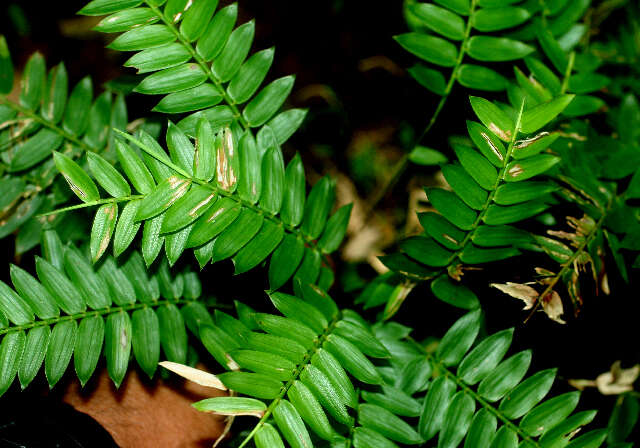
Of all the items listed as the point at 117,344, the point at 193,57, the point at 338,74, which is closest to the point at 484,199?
the point at 193,57

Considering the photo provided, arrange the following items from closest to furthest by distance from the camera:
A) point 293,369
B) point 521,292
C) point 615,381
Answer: point 293,369, point 521,292, point 615,381

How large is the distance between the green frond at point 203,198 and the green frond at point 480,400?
407 millimetres

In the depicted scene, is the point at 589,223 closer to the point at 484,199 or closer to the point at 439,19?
the point at 484,199

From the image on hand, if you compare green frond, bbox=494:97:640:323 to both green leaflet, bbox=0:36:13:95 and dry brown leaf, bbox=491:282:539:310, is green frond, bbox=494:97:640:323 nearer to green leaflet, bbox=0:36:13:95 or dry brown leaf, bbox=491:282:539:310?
dry brown leaf, bbox=491:282:539:310

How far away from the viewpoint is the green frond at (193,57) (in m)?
1.24

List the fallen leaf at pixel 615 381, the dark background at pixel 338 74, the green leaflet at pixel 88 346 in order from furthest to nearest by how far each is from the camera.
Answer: the dark background at pixel 338 74 → the fallen leaf at pixel 615 381 → the green leaflet at pixel 88 346

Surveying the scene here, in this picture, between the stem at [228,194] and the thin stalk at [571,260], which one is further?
the thin stalk at [571,260]

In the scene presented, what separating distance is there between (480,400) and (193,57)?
1.13m

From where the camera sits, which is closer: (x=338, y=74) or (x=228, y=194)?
(x=228, y=194)

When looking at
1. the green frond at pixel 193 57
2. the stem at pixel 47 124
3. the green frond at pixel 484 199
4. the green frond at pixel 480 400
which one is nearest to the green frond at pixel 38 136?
the stem at pixel 47 124

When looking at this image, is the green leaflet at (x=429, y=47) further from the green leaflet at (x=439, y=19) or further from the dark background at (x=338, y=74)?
the dark background at (x=338, y=74)

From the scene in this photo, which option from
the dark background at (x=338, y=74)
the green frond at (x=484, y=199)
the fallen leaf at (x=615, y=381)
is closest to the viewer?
the green frond at (x=484, y=199)

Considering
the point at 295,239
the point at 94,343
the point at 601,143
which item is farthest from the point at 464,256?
the point at 94,343

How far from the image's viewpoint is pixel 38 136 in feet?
4.94
